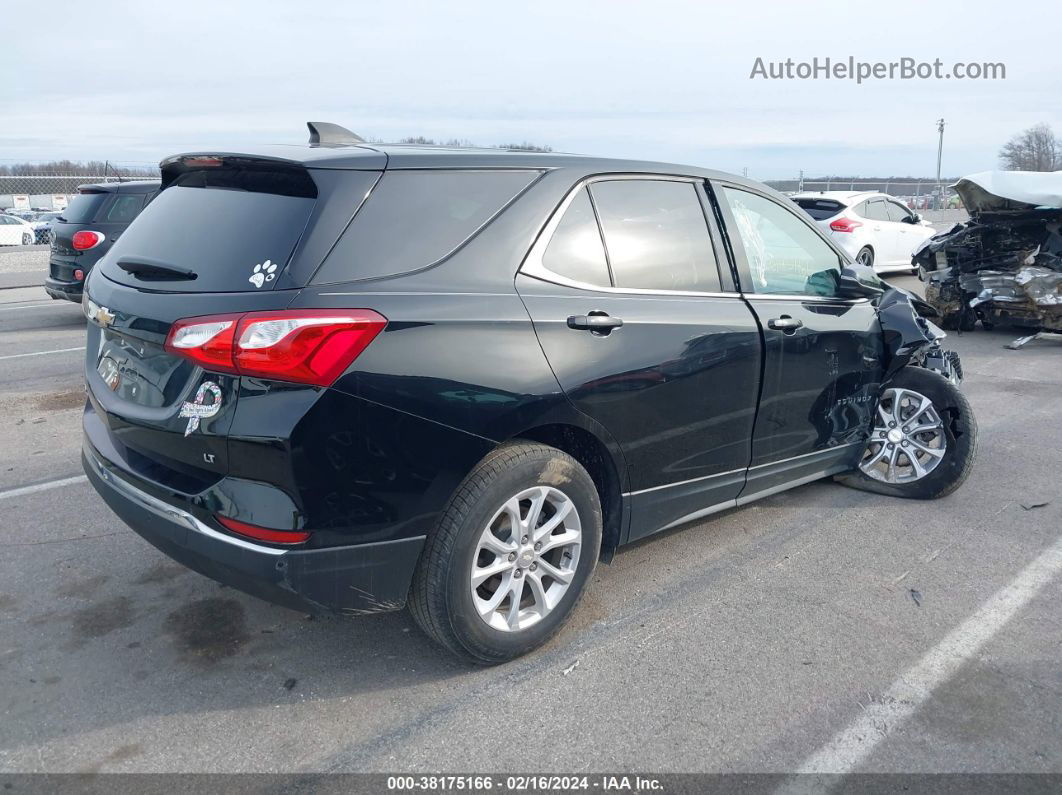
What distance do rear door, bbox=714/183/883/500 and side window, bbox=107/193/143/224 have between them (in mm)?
8952

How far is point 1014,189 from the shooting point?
372 inches

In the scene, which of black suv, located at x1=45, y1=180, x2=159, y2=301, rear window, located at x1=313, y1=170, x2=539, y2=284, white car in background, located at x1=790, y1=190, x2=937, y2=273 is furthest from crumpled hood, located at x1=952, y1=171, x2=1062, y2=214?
black suv, located at x1=45, y1=180, x2=159, y2=301

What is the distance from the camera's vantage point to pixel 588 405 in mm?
3223

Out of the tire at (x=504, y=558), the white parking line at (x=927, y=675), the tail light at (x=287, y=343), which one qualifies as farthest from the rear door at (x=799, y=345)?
the tail light at (x=287, y=343)

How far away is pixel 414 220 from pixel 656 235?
1.18 m

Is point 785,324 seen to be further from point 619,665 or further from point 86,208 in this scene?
point 86,208

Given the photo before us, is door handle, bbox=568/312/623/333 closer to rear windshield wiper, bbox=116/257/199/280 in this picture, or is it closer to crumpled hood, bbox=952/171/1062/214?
rear windshield wiper, bbox=116/257/199/280

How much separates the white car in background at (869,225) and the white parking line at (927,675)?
36.6 feet

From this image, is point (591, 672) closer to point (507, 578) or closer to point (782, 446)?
point (507, 578)

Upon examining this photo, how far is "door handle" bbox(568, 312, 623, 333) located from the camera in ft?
10.5

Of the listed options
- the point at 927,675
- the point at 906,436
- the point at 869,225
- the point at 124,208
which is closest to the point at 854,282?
the point at 906,436

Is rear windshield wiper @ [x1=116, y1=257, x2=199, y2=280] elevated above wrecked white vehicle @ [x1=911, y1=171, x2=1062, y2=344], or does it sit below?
above

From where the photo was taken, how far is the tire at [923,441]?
4836 mm

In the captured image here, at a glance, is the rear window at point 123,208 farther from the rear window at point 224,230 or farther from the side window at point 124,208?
the rear window at point 224,230
